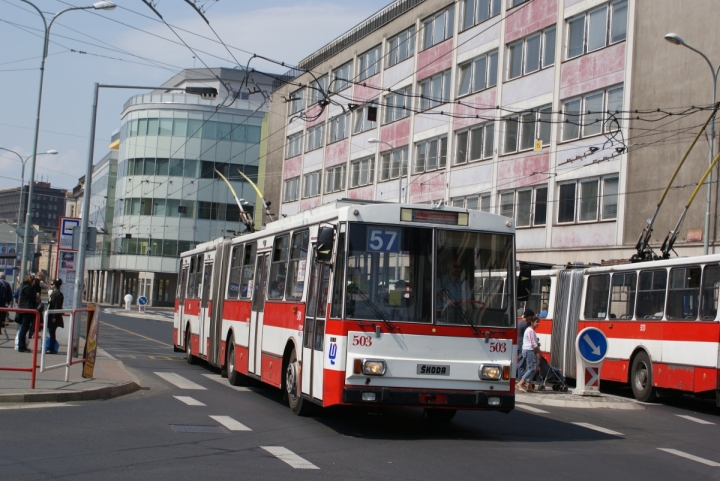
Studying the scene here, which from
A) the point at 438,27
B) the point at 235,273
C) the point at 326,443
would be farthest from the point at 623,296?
the point at 438,27

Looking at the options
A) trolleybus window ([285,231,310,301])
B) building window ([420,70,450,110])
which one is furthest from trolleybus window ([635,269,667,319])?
building window ([420,70,450,110])

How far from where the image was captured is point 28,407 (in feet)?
41.9

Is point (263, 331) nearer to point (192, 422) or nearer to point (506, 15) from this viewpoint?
point (192, 422)

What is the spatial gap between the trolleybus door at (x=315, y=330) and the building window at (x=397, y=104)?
1411 inches

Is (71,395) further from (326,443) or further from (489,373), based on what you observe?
(489,373)

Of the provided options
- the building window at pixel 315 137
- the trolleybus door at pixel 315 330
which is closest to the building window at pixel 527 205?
the building window at pixel 315 137

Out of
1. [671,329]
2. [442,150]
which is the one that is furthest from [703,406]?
[442,150]

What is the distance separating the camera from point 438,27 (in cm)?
4591

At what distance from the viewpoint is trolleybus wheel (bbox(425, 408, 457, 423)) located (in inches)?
532

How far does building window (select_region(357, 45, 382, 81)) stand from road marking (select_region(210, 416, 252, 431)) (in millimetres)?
40367

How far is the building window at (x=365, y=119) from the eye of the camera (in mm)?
51469

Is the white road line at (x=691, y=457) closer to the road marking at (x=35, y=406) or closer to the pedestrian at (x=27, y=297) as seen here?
the road marking at (x=35, y=406)

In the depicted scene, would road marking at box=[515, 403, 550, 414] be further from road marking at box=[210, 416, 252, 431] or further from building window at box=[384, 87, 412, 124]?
building window at box=[384, 87, 412, 124]

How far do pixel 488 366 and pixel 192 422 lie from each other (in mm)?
3768
